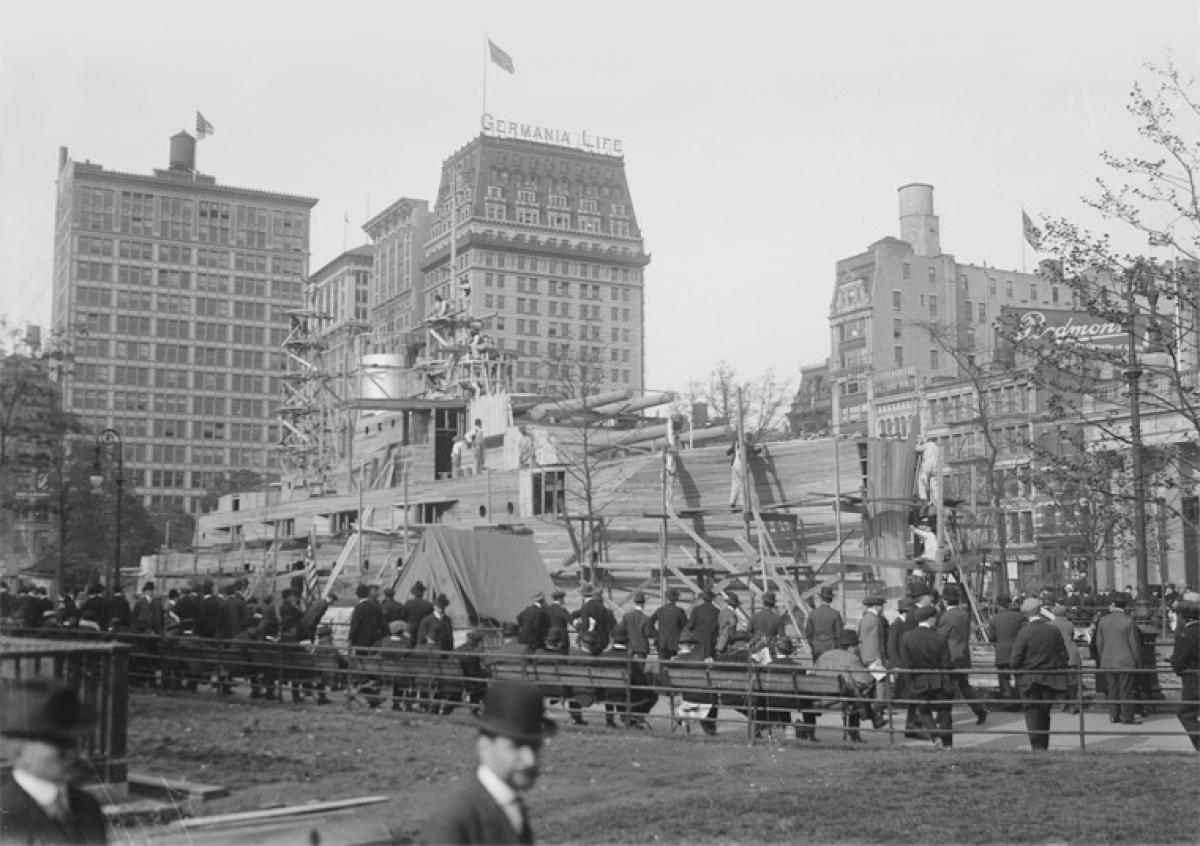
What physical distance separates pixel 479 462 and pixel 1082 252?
29.7 m

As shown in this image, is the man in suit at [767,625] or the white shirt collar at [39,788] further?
the man in suit at [767,625]

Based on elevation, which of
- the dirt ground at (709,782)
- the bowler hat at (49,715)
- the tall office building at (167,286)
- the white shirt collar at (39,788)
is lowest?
the dirt ground at (709,782)

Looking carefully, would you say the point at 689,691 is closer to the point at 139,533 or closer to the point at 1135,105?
the point at 1135,105

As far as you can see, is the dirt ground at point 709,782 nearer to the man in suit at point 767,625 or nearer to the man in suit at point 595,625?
the man in suit at point 767,625

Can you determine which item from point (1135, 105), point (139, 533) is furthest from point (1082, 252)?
point (139, 533)

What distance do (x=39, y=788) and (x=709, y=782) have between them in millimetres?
8846

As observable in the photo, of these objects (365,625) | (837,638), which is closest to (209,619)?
(365,625)

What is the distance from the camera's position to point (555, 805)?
456 inches

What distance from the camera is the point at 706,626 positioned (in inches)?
742

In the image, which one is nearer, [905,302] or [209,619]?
[209,619]

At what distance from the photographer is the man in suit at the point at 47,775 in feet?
14.7

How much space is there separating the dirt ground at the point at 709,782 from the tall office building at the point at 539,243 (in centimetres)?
4870

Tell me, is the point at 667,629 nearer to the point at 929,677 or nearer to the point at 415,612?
the point at 415,612

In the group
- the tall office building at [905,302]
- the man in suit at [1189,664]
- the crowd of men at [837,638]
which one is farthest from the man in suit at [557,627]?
the tall office building at [905,302]
